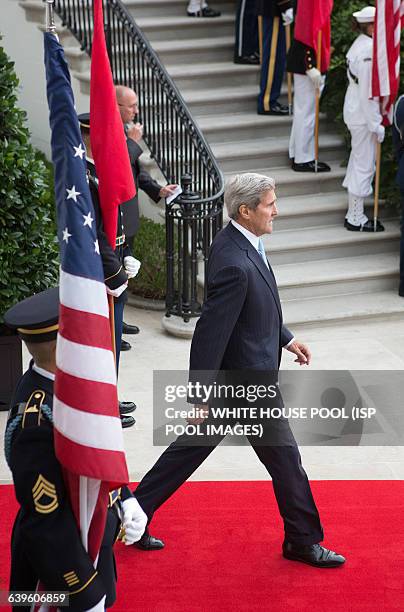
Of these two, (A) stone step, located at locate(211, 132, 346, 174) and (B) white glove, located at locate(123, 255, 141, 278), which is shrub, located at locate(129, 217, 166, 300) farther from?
(B) white glove, located at locate(123, 255, 141, 278)

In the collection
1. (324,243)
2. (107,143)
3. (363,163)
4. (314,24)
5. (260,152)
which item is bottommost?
(324,243)

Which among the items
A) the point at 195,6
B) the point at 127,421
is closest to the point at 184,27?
the point at 195,6

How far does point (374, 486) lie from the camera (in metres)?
6.21

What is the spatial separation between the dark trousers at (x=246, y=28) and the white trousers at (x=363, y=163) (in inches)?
80.3

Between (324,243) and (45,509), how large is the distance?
257 inches

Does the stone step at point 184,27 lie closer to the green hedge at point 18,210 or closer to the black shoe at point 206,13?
the black shoe at point 206,13

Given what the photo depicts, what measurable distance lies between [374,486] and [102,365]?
2.98m

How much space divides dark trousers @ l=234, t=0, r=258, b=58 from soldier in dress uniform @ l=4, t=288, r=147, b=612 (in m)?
7.93

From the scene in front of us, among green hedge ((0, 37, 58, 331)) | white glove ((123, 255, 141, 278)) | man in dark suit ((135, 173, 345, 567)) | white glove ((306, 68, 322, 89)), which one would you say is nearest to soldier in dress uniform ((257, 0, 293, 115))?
white glove ((306, 68, 322, 89))

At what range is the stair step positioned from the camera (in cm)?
926

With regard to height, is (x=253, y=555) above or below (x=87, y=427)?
below

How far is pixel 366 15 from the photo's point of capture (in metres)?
9.57

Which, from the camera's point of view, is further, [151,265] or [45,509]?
[151,265]

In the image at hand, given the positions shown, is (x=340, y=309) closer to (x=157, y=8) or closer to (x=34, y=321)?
(x=157, y=8)
